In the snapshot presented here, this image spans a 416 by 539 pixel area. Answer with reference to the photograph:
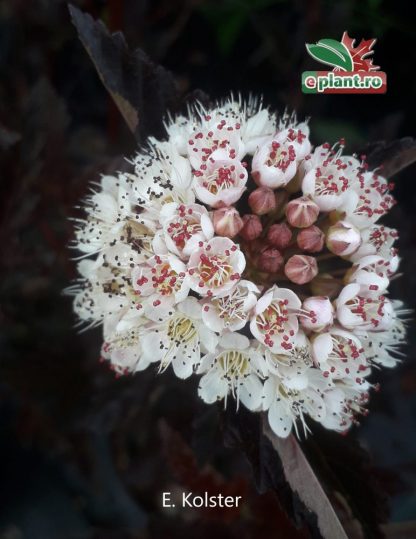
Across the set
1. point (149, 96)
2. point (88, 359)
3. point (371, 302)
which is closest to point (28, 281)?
point (88, 359)

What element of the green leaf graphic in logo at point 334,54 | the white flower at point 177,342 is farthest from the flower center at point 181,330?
the green leaf graphic in logo at point 334,54

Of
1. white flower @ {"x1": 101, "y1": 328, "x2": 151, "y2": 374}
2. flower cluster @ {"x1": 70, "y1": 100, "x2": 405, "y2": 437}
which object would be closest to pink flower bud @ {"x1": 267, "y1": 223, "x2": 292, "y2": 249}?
flower cluster @ {"x1": 70, "y1": 100, "x2": 405, "y2": 437}

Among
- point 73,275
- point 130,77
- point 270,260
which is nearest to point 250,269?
point 270,260

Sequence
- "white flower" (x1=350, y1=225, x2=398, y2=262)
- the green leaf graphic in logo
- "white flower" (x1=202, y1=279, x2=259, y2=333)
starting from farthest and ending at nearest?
the green leaf graphic in logo < "white flower" (x1=350, y1=225, x2=398, y2=262) < "white flower" (x1=202, y1=279, x2=259, y2=333)

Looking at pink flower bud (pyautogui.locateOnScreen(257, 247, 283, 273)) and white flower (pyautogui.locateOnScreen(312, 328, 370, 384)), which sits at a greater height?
pink flower bud (pyautogui.locateOnScreen(257, 247, 283, 273))

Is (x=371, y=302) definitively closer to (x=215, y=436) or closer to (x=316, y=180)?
(x=316, y=180)

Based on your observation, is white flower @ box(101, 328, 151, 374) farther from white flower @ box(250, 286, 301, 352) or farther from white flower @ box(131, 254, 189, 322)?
white flower @ box(250, 286, 301, 352)
